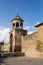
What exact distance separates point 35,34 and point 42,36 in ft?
5.50

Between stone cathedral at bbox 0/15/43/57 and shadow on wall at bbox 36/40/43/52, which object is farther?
stone cathedral at bbox 0/15/43/57

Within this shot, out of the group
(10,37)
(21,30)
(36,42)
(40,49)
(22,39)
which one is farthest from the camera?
(10,37)

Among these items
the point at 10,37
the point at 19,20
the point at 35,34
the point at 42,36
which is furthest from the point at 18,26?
the point at 42,36

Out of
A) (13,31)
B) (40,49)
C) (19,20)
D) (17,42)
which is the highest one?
(19,20)

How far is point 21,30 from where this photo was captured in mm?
24141

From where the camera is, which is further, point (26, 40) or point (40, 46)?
point (26, 40)

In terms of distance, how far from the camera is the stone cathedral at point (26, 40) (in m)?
17.4

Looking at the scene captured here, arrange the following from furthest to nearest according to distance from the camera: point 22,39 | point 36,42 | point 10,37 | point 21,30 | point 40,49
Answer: point 10,37 → point 21,30 → point 22,39 → point 36,42 → point 40,49

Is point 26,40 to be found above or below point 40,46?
above

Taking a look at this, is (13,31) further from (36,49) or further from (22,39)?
(36,49)

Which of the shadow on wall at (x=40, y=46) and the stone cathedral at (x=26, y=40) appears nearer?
the shadow on wall at (x=40, y=46)

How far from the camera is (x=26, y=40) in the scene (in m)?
20.9

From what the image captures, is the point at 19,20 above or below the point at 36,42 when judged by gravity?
above

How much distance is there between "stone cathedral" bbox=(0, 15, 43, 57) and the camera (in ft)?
57.1
